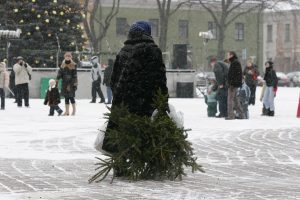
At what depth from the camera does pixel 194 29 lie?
253 ft

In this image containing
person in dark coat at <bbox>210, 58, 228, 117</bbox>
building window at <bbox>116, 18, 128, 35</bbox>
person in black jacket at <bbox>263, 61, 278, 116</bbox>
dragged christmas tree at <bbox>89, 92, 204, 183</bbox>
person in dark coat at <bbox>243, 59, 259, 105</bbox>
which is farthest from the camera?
building window at <bbox>116, 18, 128, 35</bbox>

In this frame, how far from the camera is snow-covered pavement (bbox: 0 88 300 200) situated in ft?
26.0

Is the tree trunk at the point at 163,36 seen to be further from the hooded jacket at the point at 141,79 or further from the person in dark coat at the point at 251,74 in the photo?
the hooded jacket at the point at 141,79

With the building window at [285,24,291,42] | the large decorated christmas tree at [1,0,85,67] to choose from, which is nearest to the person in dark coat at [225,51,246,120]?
the large decorated christmas tree at [1,0,85,67]

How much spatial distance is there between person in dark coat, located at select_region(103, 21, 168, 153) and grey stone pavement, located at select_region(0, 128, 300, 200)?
0.80m

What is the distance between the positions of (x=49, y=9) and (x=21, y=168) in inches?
975

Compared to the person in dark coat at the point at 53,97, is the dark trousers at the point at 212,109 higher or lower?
lower

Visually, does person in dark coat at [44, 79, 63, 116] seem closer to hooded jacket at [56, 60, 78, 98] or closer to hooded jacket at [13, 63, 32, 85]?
hooded jacket at [56, 60, 78, 98]

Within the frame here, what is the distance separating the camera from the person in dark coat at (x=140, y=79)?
8.91 metres

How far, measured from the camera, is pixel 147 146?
8609mm

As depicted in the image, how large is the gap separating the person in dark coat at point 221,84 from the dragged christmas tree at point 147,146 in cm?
1170

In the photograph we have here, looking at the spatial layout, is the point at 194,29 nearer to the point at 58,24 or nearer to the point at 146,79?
the point at 58,24

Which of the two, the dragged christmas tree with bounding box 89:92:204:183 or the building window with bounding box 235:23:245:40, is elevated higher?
the building window with bounding box 235:23:245:40

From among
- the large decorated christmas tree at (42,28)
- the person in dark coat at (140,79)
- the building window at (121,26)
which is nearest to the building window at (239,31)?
the building window at (121,26)
